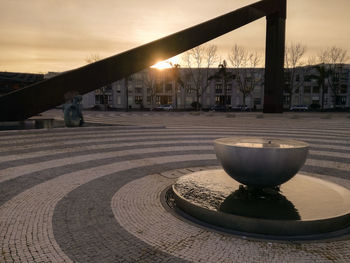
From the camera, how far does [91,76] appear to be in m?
14.4

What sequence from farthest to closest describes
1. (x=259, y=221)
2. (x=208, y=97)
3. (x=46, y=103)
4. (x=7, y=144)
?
1. (x=208, y=97)
2. (x=46, y=103)
3. (x=7, y=144)
4. (x=259, y=221)

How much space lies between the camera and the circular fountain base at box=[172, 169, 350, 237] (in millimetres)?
3986

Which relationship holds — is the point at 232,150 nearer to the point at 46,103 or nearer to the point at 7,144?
the point at 7,144

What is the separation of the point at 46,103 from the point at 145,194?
1053cm

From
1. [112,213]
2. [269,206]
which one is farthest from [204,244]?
[112,213]

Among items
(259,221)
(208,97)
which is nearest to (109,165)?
(259,221)

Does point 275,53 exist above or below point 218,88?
below

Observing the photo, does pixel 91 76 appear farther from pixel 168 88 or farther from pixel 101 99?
pixel 101 99

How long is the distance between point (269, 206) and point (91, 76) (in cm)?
1244

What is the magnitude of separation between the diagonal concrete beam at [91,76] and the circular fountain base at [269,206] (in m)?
10.4

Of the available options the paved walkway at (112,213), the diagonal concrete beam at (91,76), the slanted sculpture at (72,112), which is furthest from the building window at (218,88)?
the paved walkway at (112,213)

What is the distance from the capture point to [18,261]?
3.25 metres

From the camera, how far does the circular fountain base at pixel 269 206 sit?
3.99m

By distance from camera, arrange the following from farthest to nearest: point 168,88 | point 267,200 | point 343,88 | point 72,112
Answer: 1. point 168,88
2. point 343,88
3. point 72,112
4. point 267,200
